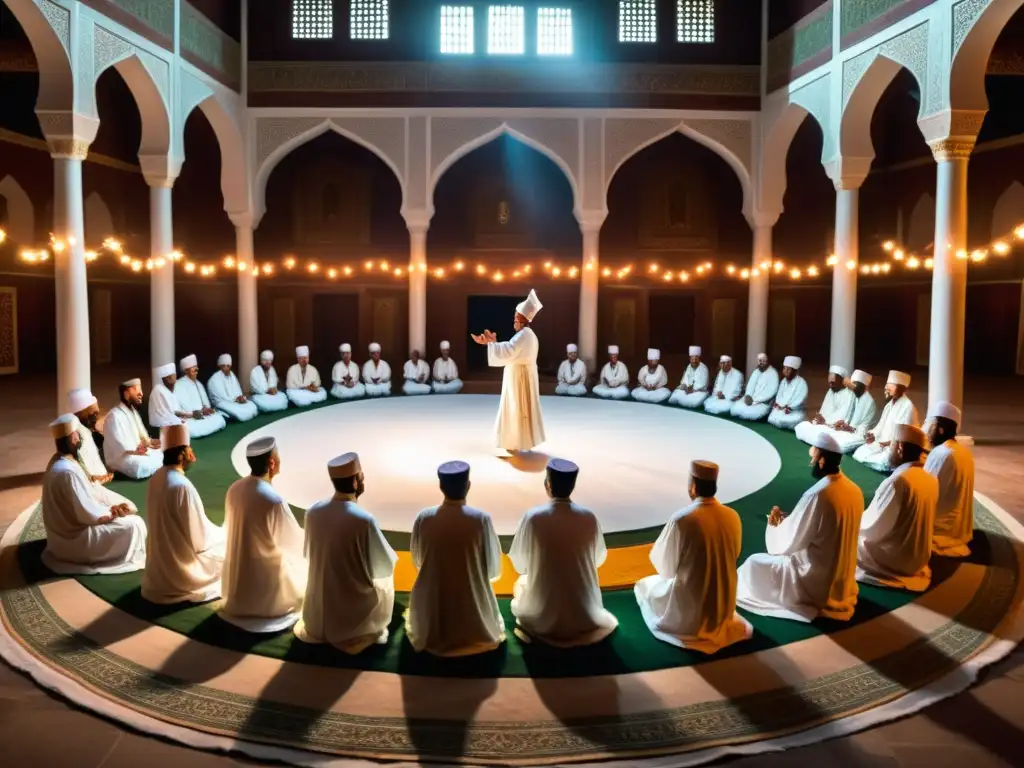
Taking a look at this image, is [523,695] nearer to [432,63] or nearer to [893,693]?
[893,693]

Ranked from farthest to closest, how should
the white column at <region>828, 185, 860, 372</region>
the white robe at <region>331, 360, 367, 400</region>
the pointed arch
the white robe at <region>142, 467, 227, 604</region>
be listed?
the pointed arch, the white robe at <region>331, 360, 367, 400</region>, the white column at <region>828, 185, 860, 372</region>, the white robe at <region>142, 467, 227, 604</region>

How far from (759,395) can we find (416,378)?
19.8 ft

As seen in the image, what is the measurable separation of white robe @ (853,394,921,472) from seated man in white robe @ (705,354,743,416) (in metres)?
3.37

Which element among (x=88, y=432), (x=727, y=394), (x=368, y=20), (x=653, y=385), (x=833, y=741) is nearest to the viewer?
(x=833, y=741)

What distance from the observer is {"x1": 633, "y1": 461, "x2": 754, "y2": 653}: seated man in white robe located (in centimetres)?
428

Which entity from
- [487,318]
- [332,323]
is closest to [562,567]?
[332,323]

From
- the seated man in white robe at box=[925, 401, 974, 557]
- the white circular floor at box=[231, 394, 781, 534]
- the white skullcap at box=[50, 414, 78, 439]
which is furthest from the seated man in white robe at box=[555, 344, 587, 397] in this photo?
the white skullcap at box=[50, 414, 78, 439]

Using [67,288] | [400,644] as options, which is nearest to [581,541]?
[400,644]

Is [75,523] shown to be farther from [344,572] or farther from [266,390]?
[266,390]

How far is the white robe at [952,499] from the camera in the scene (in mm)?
5844

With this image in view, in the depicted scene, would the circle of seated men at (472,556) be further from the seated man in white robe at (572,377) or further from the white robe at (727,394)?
the seated man in white robe at (572,377)

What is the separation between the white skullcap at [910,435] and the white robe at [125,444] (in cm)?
653

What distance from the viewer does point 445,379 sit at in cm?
1522

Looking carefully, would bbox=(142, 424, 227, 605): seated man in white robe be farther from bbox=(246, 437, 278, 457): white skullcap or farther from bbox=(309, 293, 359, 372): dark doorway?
bbox=(309, 293, 359, 372): dark doorway
